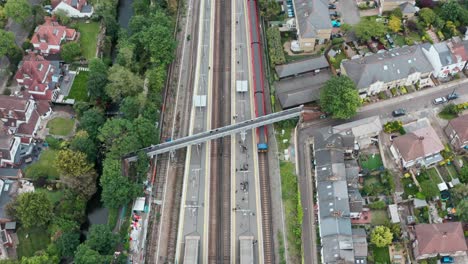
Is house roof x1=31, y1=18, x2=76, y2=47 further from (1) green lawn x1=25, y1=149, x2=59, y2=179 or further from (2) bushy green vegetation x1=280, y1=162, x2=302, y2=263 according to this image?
(2) bushy green vegetation x1=280, y1=162, x2=302, y2=263

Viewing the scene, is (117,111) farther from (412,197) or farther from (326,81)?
(412,197)

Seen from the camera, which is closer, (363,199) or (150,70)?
(363,199)

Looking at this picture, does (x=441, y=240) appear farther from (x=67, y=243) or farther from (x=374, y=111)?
(x=67, y=243)

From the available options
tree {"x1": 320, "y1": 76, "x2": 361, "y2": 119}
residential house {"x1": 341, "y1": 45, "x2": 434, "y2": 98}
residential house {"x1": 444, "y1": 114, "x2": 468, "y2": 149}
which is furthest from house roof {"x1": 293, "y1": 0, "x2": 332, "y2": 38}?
residential house {"x1": 444, "y1": 114, "x2": 468, "y2": 149}

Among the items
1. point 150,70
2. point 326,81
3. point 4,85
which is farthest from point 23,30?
point 326,81

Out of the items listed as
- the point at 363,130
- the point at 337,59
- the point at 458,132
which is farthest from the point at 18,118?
the point at 458,132

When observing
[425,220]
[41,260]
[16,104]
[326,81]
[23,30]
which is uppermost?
[23,30]
